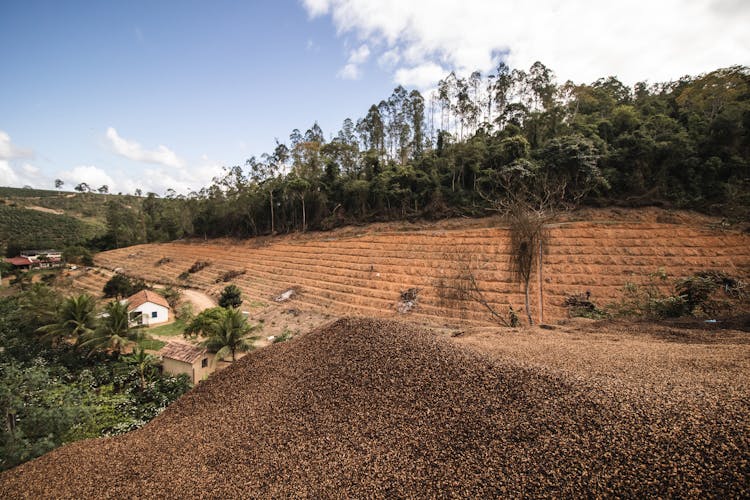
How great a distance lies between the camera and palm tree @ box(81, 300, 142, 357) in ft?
43.9

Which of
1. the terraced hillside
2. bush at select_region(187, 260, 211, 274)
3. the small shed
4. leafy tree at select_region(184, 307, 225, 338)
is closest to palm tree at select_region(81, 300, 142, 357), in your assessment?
leafy tree at select_region(184, 307, 225, 338)

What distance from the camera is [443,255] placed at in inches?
850

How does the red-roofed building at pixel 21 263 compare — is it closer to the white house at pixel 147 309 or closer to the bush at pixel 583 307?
the white house at pixel 147 309

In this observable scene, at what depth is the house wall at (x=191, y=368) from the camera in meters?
11.8

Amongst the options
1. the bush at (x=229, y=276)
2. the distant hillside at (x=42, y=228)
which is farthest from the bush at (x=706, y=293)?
the distant hillside at (x=42, y=228)

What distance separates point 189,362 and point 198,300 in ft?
47.6

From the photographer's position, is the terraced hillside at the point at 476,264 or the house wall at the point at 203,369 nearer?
the house wall at the point at 203,369

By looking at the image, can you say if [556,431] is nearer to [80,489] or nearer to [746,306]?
[80,489]

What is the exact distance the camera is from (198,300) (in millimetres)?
24531

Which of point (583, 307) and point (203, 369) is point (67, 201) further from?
point (583, 307)

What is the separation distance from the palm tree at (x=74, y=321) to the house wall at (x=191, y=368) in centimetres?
464

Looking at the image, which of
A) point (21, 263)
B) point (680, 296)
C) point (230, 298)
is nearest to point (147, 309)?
point (230, 298)

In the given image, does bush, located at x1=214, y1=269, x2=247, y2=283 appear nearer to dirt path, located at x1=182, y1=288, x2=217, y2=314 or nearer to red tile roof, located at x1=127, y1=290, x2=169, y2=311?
dirt path, located at x1=182, y1=288, x2=217, y2=314

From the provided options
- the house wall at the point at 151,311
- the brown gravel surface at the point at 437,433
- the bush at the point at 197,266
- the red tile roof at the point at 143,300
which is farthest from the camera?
the bush at the point at 197,266
